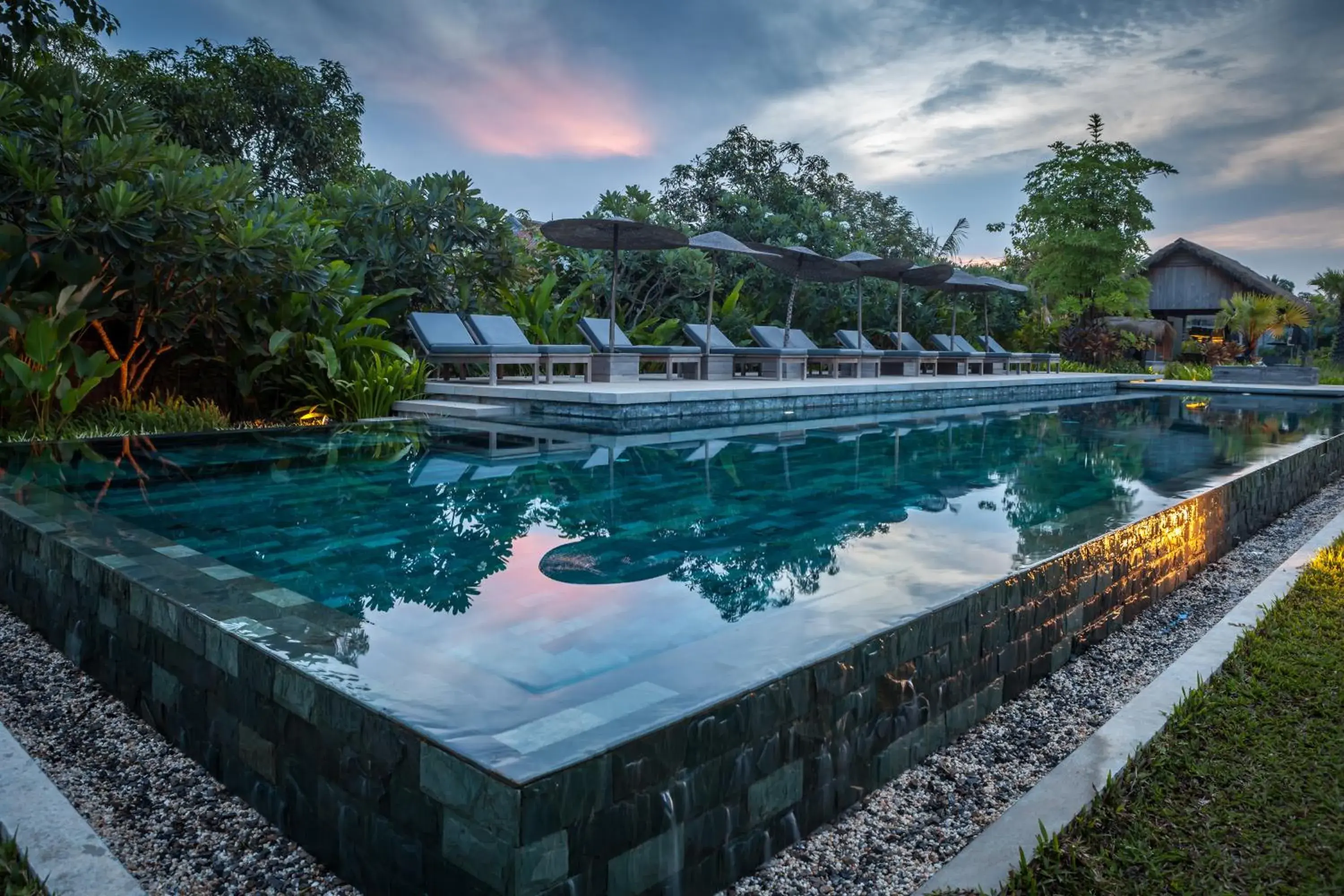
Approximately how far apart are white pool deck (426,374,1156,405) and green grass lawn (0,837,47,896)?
22.8 feet

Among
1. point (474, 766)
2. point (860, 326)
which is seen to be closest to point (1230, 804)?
point (474, 766)

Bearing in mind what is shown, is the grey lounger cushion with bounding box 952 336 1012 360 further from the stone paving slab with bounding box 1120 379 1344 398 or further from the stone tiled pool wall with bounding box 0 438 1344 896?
the stone tiled pool wall with bounding box 0 438 1344 896

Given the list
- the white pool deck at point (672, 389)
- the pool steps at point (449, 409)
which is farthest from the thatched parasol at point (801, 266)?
the pool steps at point (449, 409)

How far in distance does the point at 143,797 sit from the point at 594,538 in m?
2.00

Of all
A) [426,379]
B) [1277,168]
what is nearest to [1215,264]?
[1277,168]

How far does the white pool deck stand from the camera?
353 inches

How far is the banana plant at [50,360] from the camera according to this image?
662cm

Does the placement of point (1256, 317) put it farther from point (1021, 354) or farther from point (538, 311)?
point (538, 311)

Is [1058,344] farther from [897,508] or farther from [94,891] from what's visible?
[94,891]

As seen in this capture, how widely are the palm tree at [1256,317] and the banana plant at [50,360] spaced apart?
1253 inches

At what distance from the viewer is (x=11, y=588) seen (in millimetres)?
3875

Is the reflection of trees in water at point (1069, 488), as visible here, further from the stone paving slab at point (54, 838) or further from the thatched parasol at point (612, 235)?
the thatched parasol at point (612, 235)

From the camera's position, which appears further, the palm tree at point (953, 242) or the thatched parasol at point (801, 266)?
the palm tree at point (953, 242)

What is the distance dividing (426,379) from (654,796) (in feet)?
31.9
